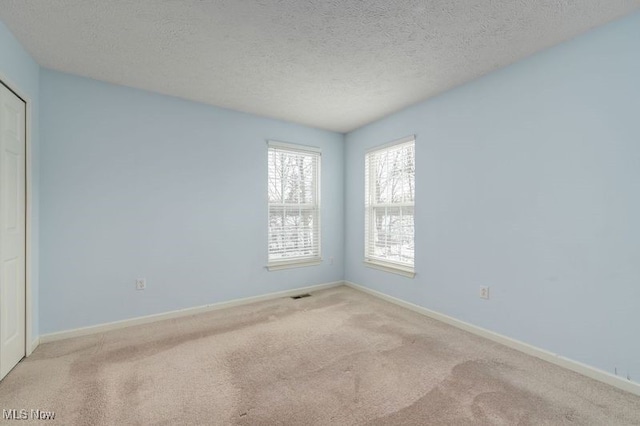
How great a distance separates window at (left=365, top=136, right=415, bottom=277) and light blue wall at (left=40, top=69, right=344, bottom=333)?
1.35 m

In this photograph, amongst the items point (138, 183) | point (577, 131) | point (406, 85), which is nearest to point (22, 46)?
point (138, 183)

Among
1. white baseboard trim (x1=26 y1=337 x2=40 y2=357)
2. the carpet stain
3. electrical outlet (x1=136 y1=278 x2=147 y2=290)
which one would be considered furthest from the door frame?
the carpet stain

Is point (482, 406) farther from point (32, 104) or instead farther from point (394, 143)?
point (32, 104)

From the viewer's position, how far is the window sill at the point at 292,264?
12.7ft

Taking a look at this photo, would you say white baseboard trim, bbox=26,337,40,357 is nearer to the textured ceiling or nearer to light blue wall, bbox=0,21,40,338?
light blue wall, bbox=0,21,40,338

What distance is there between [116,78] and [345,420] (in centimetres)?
359

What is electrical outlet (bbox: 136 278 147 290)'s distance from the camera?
9.73ft

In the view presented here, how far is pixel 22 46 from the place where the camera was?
2229 millimetres

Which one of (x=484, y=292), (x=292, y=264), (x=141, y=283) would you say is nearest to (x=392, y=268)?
(x=484, y=292)

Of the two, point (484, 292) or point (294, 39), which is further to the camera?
point (484, 292)

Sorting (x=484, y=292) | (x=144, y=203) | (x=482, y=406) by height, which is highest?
(x=144, y=203)

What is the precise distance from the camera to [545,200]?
7.43ft

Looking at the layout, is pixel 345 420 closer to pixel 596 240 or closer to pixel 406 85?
pixel 596 240

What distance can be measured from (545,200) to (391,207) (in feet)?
5.81
